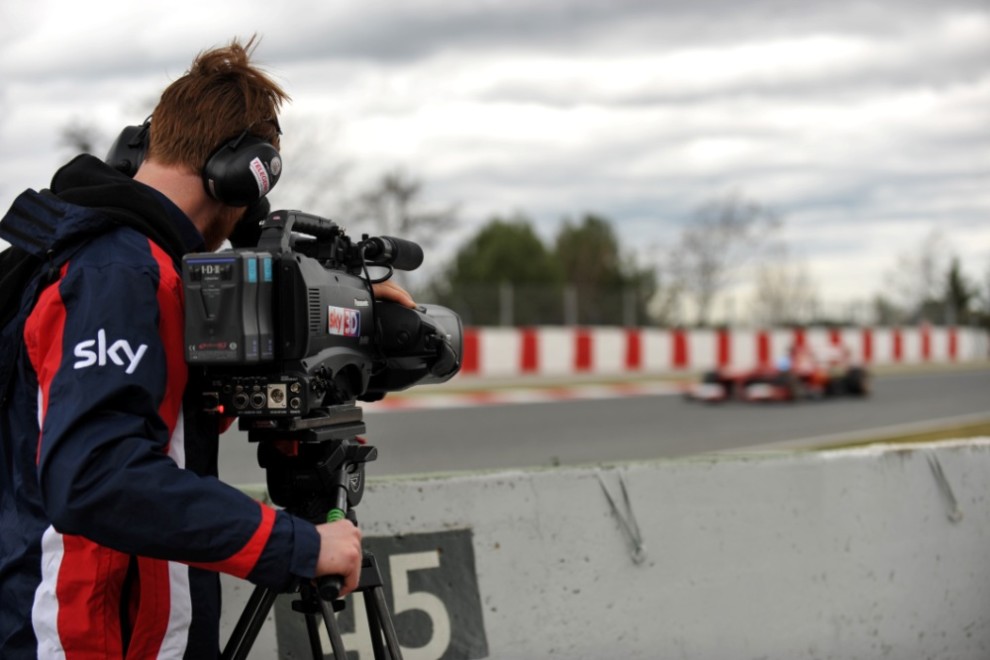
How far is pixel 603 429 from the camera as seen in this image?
1225 cm

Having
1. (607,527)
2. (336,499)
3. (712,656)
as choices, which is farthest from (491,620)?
(336,499)

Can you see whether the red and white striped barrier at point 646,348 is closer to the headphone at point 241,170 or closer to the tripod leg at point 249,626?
the tripod leg at point 249,626

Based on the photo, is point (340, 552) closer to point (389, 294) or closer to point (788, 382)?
point (389, 294)

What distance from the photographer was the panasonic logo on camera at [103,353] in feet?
5.50

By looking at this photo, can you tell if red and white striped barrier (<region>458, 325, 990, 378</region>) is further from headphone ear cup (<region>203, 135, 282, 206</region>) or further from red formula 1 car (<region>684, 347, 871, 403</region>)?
headphone ear cup (<region>203, 135, 282, 206</region>)

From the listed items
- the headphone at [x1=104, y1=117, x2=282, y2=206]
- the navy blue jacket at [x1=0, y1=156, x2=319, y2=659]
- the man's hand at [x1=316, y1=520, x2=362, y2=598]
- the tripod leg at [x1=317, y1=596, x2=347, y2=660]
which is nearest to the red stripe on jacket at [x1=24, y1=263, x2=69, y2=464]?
the navy blue jacket at [x1=0, y1=156, x2=319, y2=659]

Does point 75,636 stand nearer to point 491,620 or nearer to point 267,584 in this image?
point 267,584

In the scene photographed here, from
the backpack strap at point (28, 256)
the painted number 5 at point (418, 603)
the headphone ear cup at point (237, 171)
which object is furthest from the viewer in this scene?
the painted number 5 at point (418, 603)

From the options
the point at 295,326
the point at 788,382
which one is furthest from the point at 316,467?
the point at 788,382

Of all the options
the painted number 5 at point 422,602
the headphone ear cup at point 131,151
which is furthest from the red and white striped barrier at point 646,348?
the headphone ear cup at point 131,151

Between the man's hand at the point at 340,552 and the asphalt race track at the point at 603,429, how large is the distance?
5591mm

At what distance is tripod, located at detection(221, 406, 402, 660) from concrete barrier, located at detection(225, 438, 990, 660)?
1044 millimetres

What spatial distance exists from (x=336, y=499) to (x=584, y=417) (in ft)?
38.0

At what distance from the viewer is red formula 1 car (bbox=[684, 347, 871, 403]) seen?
15.9 m
